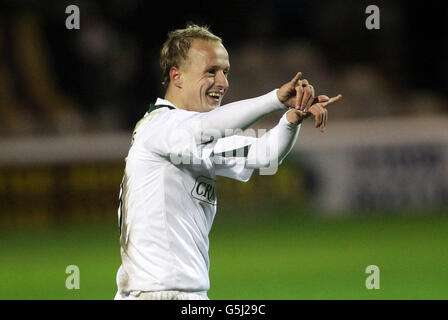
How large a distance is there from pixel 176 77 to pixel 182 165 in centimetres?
51

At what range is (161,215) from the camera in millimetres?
4527

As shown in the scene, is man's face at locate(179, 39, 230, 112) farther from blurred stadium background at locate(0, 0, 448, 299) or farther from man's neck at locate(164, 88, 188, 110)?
blurred stadium background at locate(0, 0, 448, 299)

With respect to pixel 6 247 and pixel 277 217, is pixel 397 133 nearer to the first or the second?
pixel 277 217

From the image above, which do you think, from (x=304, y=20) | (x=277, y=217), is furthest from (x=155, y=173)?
(x=304, y=20)

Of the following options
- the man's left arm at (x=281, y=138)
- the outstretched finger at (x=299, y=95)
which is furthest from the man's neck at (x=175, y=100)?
the outstretched finger at (x=299, y=95)

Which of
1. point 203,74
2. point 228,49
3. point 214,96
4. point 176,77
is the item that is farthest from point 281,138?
point 228,49

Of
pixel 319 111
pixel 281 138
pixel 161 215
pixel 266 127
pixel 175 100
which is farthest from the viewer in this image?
pixel 266 127

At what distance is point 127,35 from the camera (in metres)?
14.5

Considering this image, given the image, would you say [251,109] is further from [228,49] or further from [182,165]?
Result: [228,49]

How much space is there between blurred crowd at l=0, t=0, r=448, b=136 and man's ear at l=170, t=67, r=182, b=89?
8.06 meters

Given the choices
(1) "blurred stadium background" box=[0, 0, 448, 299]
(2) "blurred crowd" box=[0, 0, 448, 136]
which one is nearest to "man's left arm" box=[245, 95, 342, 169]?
(1) "blurred stadium background" box=[0, 0, 448, 299]

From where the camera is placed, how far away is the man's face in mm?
4715

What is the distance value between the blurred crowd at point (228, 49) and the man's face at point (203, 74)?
8.16m

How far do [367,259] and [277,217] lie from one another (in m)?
2.42
